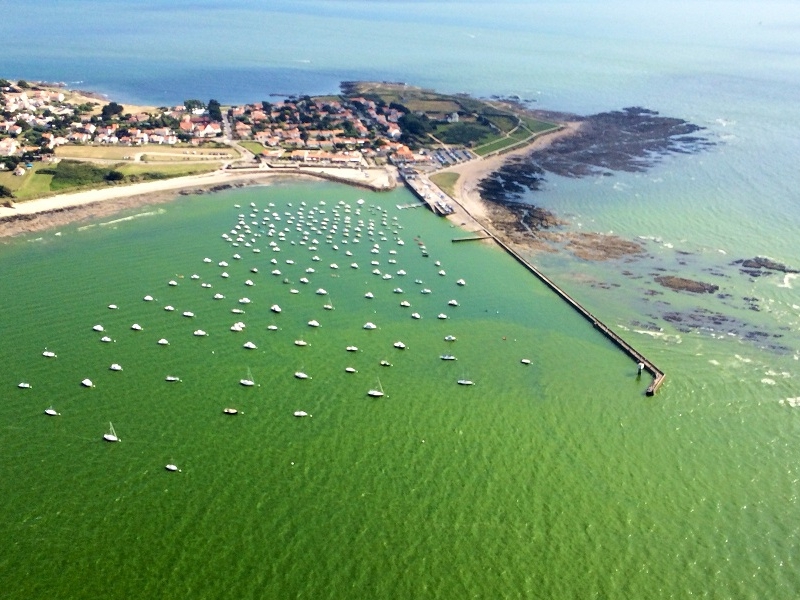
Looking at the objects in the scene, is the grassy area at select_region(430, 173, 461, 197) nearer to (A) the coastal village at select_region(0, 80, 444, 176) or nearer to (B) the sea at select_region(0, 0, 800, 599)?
(A) the coastal village at select_region(0, 80, 444, 176)

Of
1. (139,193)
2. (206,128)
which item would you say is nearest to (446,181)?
(139,193)

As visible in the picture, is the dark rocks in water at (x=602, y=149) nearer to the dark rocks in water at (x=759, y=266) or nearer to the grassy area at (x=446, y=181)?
the grassy area at (x=446, y=181)

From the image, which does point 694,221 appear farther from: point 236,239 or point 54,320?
point 54,320

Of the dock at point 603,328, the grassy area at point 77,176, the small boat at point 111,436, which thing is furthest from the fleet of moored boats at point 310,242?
the grassy area at point 77,176

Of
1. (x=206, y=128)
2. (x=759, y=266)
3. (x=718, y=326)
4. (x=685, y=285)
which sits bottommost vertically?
(x=718, y=326)

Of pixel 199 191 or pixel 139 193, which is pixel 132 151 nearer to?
pixel 139 193

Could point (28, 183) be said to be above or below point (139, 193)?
above
